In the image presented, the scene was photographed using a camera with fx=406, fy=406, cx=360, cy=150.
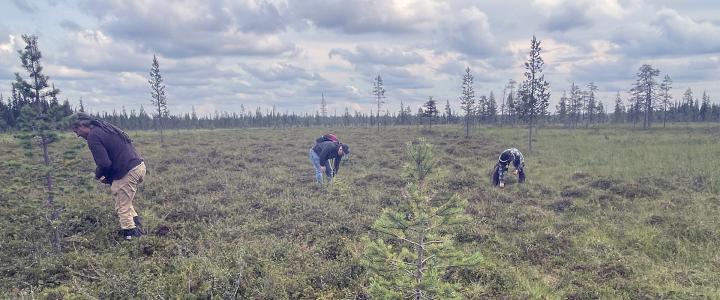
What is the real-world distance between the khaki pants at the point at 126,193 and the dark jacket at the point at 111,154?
0.10m

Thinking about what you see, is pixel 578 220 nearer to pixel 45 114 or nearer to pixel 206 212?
pixel 206 212

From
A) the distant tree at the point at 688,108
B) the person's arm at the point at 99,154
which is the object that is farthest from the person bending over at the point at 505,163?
the distant tree at the point at 688,108

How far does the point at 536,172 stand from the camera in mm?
18625

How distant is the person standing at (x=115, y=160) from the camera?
7046 millimetres

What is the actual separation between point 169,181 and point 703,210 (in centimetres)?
1681

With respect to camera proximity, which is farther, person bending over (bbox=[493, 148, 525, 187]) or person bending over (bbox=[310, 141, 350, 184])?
person bending over (bbox=[493, 148, 525, 187])

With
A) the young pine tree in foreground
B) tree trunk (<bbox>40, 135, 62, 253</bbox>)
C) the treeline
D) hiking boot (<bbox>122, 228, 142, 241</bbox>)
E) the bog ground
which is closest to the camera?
the young pine tree in foreground

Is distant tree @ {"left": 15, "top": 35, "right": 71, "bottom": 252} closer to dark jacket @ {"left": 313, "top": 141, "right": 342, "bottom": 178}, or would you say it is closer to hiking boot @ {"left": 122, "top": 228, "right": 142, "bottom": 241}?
hiking boot @ {"left": 122, "top": 228, "right": 142, "bottom": 241}

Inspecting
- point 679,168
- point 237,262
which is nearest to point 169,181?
point 237,262

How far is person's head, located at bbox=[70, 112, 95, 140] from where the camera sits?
708cm

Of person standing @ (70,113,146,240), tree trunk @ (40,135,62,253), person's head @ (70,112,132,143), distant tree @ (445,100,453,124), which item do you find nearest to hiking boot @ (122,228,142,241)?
person standing @ (70,113,146,240)

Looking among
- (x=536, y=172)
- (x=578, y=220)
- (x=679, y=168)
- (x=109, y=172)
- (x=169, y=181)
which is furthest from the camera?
(x=536, y=172)

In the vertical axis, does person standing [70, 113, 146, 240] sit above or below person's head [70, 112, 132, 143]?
A: below

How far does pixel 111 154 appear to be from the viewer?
24.0 ft
